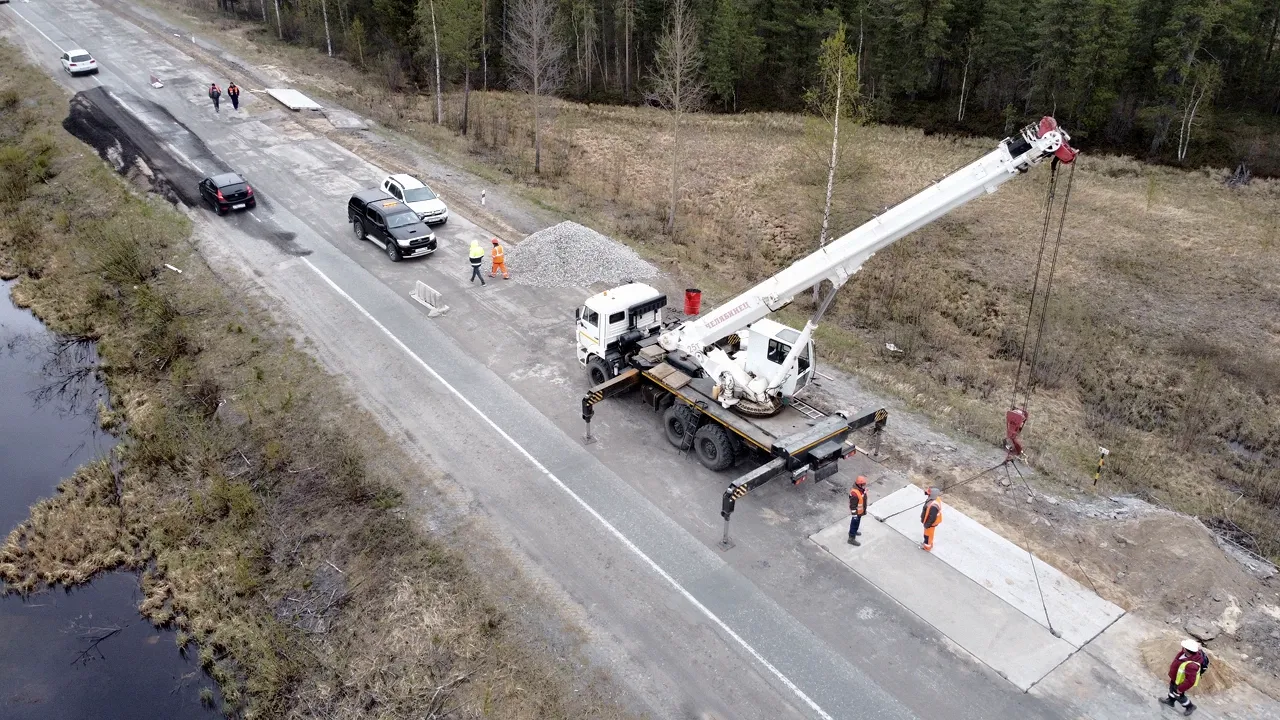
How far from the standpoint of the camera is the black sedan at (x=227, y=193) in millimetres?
29172

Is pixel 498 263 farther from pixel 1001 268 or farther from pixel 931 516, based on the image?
pixel 1001 268

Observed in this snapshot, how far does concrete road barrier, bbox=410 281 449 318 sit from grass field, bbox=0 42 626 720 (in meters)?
3.85

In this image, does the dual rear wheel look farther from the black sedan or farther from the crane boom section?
the black sedan

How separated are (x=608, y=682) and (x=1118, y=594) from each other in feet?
30.2

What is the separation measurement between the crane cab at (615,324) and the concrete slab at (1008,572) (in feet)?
22.2

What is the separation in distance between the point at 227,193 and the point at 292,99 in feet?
47.8

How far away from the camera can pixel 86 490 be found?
18.2 meters

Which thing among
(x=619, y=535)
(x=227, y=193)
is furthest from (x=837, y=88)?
(x=227, y=193)

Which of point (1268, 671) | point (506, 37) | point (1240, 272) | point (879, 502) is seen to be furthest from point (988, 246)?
point (506, 37)

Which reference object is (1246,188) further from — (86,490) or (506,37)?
(86,490)

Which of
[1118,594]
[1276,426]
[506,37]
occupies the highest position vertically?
[506,37]

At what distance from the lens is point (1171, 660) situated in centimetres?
1309

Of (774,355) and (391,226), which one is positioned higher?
(774,355)

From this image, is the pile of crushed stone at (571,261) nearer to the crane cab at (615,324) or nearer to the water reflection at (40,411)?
the crane cab at (615,324)
